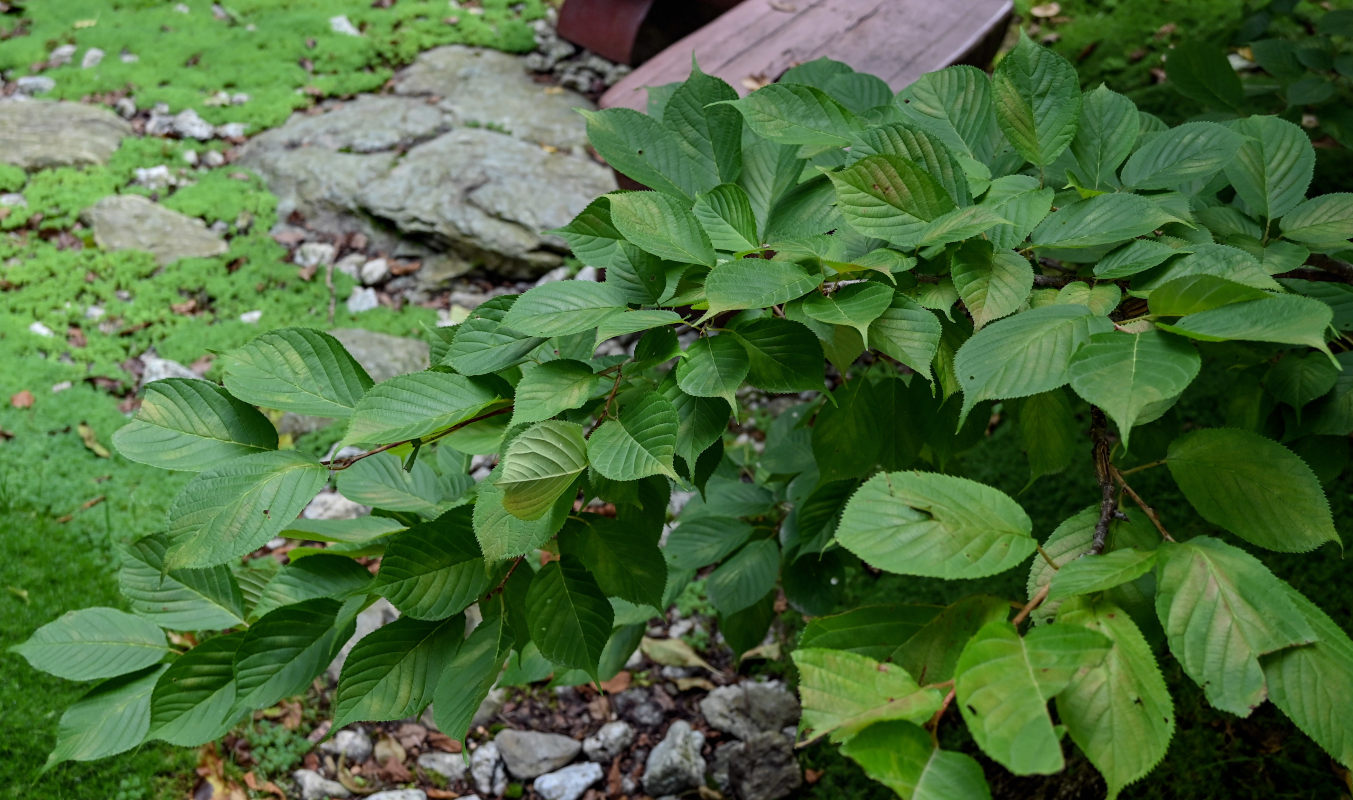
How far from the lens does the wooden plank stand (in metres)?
3.27

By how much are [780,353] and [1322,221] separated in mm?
657

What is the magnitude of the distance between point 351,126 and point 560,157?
1.07m

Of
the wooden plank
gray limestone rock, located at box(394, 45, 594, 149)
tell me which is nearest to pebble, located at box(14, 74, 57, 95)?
gray limestone rock, located at box(394, 45, 594, 149)

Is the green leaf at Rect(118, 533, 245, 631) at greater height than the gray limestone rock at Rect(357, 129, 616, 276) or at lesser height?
greater

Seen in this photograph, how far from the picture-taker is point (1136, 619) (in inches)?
34.7

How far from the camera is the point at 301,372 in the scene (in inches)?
41.5

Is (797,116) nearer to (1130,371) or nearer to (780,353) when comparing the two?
(780,353)

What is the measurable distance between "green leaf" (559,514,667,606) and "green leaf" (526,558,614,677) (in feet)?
0.05

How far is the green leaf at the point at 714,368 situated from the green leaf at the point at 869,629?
21 centimetres

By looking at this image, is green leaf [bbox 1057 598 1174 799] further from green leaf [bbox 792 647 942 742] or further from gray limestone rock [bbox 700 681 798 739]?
gray limestone rock [bbox 700 681 798 739]

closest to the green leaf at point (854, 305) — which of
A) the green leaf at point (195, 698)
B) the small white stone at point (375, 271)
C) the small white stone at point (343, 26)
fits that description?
the green leaf at point (195, 698)

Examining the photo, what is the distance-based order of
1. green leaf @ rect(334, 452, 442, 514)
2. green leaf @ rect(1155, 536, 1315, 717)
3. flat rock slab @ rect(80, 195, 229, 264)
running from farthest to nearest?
flat rock slab @ rect(80, 195, 229, 264)
green leaf @ rect(334, 452, 442, 514)
green leaf @ rect(1155, 536, 1315, 717)

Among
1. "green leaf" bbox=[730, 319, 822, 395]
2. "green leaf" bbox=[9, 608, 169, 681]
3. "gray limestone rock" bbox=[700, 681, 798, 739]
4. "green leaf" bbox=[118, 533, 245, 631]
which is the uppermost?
"green leaf" bbox=[730, 319, 822, 395]

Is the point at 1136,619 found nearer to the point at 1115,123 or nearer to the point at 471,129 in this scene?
the point at 1115,123
